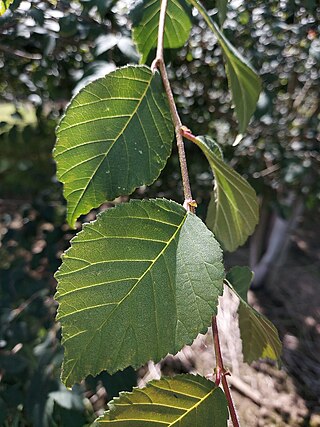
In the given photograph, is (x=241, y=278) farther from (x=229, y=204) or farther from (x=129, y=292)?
(x=129, y=292)

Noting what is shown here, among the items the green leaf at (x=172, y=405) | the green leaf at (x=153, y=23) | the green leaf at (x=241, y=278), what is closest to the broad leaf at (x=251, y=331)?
the green leaf at (x=241, y=278)

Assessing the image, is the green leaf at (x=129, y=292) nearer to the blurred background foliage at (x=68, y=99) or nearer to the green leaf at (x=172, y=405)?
the green leaf at (x=172, y=405)

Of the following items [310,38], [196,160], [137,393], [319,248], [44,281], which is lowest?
[319,248]

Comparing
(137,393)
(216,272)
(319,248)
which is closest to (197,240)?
(216,272)

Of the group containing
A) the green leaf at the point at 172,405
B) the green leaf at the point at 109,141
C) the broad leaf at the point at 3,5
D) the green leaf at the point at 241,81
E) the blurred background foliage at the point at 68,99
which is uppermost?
the broad leaf at the point at 3,5

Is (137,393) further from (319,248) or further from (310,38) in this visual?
(319,248)

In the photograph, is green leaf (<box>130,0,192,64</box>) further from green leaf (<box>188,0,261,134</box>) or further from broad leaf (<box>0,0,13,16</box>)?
broad leaf (<box>0,0,13,16</box>)

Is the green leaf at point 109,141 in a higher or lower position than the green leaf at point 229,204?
higher

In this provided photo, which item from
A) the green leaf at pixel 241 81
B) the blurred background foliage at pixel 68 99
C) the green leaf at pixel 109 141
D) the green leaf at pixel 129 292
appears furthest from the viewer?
the blurred background foliage at pixel 68 99
